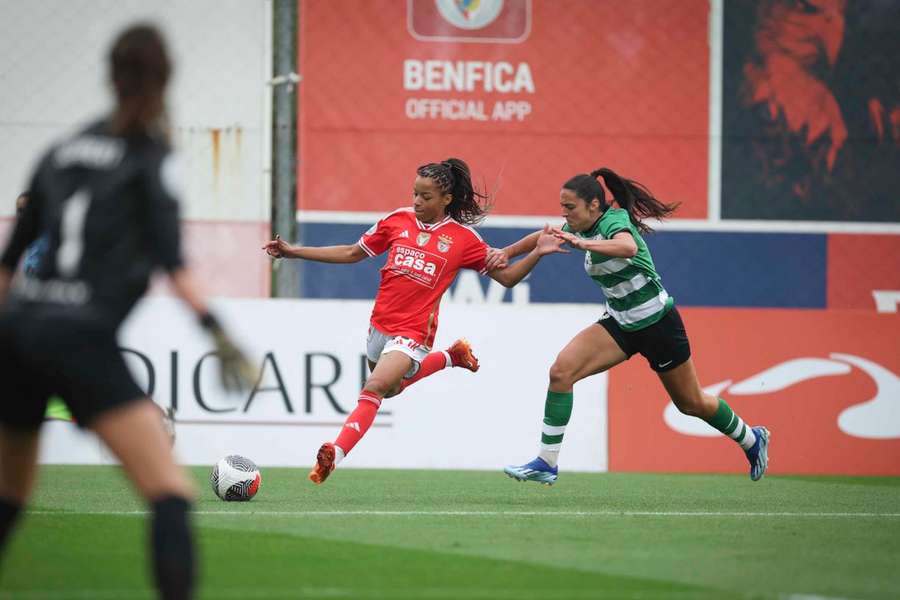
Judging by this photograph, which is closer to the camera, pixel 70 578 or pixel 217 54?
pixel 70 578

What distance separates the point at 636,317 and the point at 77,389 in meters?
5.46

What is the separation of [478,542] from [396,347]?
98.9 inches

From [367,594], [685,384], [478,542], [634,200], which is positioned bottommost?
[478,542]

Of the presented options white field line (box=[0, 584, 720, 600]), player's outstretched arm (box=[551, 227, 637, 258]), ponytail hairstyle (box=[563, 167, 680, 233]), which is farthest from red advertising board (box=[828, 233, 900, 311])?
white field line (box=[0, 584, 720, 600])

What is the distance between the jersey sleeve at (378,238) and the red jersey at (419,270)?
3 cm

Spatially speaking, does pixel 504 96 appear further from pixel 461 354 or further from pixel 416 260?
pixel 416 260

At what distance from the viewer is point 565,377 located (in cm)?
932

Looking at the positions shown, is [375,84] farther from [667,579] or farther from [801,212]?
[667,579]

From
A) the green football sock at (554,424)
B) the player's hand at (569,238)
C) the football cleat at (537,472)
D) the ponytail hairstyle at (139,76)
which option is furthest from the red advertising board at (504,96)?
the ponytail hairstyle at (139,76)

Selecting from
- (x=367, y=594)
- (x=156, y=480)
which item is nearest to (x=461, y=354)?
(x=367, y=594)

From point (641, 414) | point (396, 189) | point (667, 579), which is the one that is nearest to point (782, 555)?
point (667, 579)

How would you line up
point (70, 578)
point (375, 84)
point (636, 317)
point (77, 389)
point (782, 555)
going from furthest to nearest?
1. point (375, 84)
2. point (636, 317)
3. point (782, 555)
4. point (70, 578)
5. point (77, 389)

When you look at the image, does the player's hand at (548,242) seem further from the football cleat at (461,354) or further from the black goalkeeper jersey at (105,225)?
the black goalkeeper jersey at (105,225)

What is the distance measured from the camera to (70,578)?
5.55 meters
